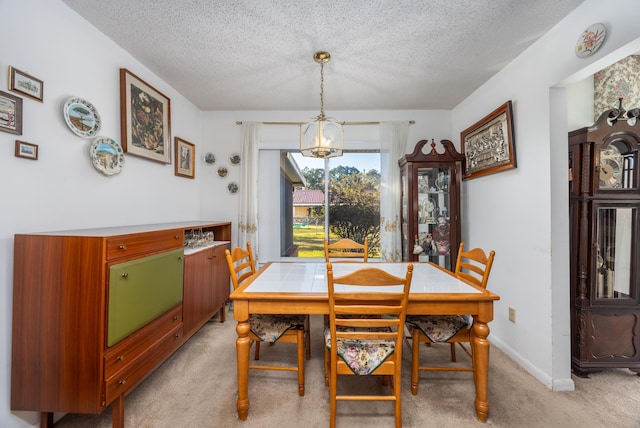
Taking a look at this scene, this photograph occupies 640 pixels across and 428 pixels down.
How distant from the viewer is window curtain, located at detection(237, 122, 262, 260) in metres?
3.33

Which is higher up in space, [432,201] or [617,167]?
[617,167]

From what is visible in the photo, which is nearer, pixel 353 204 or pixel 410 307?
pixel 410 307

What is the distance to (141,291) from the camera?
1562 millimetres

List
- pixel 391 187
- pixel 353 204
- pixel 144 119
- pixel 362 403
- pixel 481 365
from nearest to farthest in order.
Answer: pixel 481 365 < pixel 362 403 < pixel 144 119 < pixel 391 187 < pixel 353 204

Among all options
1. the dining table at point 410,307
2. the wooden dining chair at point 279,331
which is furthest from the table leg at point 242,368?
the wooden dining chair at point 279,331

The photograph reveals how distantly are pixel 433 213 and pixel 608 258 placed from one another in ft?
4.76

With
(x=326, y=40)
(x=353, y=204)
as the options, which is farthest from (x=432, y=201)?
(x=326, y=40)

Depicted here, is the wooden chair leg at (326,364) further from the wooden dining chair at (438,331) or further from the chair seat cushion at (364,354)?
the wooden dining chair at (438,331)

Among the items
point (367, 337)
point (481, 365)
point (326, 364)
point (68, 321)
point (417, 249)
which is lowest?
point (326, 364)

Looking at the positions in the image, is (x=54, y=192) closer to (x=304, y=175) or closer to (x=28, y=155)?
(x=28, y=155)

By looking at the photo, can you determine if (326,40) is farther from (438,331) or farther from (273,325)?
(438,331)

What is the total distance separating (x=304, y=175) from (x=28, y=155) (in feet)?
8.80

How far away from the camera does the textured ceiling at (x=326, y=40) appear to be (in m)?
1.67

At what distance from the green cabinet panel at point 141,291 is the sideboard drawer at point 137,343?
0.05 meters
